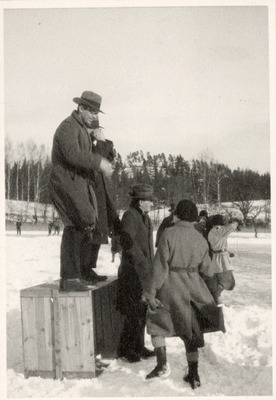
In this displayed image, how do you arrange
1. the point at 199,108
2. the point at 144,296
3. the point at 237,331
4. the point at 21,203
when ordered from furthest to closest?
the point at 21,203 < the point at 199,108 < the point at 237,331 < the point at 144,296

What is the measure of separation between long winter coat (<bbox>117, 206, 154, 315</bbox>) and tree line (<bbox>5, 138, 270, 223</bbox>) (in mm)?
620

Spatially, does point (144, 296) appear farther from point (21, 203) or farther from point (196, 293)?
point (21, 203)

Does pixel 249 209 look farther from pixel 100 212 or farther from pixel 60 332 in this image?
pixel 60 332

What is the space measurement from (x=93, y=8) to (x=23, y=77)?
1072 mm

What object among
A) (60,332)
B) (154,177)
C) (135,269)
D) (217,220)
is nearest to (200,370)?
(135,269)

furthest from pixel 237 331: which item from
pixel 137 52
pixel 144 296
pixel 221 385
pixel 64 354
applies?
pixel 137 52

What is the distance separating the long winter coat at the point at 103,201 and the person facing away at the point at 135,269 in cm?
14

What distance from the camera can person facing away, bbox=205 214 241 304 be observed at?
5500 millimetres

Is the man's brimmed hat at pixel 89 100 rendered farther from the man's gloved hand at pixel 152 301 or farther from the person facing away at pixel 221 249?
the person facing away at pixel 221 249

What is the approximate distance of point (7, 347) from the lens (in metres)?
4.59

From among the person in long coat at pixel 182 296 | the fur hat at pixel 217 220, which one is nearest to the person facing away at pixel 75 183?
the person in long coat at pixel 182 296

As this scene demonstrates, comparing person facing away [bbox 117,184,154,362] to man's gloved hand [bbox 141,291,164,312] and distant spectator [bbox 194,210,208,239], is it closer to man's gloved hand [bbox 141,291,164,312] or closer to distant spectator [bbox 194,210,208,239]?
man's gloved hand [bbox 141,291,164,312]

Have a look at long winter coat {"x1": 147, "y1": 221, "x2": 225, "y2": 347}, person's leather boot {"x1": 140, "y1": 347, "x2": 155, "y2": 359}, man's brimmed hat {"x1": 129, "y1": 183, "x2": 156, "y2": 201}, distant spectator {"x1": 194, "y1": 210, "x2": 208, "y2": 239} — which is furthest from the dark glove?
distant spectator {"x1": 194, "y1": 210, "x2": 208, "y2": 239}

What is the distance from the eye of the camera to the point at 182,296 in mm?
3730
